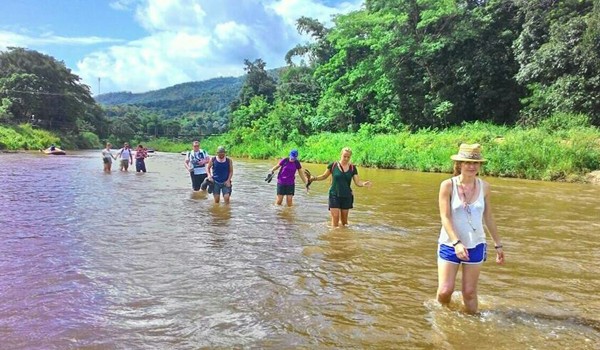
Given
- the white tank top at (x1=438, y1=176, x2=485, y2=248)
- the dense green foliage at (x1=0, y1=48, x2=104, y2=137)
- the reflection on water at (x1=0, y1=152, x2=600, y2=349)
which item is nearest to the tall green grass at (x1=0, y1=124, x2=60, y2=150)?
the dense green foliage at (x1=0, y1=48, x2=104, y2=137)

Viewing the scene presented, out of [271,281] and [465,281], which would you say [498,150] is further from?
[465,281]

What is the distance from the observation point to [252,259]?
7297mm

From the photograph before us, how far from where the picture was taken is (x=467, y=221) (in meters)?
4.80

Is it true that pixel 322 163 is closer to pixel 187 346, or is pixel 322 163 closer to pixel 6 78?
pixel 187 346

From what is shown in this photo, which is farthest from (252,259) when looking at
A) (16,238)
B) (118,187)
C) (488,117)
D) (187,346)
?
(488,117)

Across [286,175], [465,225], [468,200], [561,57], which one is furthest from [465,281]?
[561,57]

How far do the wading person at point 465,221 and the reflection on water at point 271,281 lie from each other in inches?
19.1

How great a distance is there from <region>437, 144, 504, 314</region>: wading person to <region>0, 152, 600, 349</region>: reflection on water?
49 centimetres

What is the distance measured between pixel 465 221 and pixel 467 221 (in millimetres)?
19

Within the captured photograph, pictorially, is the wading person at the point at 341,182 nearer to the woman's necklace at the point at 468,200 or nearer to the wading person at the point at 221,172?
the wading person at the point at 221,172

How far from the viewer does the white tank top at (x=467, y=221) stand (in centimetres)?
479

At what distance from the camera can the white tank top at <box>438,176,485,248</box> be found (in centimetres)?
479

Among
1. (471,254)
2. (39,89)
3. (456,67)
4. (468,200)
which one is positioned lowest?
(471,254)

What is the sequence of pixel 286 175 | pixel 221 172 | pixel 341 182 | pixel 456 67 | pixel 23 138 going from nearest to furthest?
1. pixel 341 182
2. pixel 286 175
3. pixel 221 172
4. pixel 456 67
5. pixel 23 138
